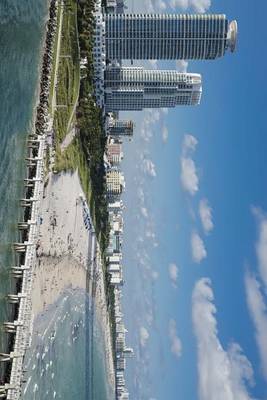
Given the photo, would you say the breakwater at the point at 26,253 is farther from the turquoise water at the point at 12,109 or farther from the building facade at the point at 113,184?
the building facade at the point at 113,184

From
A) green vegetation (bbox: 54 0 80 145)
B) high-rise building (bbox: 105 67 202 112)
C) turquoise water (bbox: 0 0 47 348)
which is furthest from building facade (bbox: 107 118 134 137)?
turquoise water (bbox: 0 0 47 348)

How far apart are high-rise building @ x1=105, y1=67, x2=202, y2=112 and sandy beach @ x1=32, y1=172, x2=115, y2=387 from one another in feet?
122

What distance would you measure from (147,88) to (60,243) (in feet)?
228

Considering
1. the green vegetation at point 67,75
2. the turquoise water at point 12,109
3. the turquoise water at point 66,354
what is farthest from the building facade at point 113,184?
the turquoise water at point 12,109

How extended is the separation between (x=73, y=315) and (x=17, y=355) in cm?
3848

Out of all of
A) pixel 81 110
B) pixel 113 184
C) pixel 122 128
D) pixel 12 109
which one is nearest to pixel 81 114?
pixel 81 110

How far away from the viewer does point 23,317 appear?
5894 centimetres

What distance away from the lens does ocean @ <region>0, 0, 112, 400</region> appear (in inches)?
2382

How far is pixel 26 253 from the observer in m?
63.4

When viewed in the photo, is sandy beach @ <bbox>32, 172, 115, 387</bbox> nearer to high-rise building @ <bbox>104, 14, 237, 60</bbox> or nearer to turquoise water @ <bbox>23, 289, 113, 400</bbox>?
turquoise water @ <bbox>23, 289, 113, 400</bbox>

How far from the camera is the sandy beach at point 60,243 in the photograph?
7281 centimetres

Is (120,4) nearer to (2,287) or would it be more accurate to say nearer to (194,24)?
(194,24)

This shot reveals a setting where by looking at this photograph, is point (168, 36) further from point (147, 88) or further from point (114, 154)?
point (114, 154)

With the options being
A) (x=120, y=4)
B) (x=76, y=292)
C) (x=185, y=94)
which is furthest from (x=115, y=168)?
(x=76, y=292)
